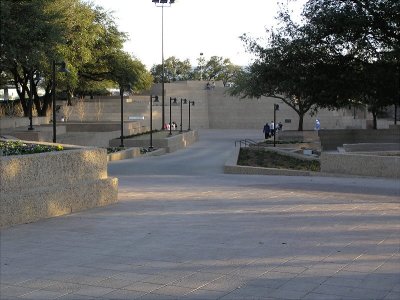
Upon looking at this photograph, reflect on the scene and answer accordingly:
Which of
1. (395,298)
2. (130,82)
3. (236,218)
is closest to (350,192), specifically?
(236,218)

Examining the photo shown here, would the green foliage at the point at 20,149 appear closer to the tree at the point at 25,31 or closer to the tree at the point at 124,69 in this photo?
the tree at the point at 25,31

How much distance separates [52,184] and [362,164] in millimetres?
10053

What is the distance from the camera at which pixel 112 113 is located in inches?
2662

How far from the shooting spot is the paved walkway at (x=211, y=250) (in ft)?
16.6

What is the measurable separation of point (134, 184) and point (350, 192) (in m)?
5.03

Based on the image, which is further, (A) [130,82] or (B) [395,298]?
(A) [130,82]

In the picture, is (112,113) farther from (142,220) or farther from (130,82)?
(142,220)

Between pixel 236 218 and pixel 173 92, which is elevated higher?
pixel 173 92

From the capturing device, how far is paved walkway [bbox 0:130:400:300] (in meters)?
5.05

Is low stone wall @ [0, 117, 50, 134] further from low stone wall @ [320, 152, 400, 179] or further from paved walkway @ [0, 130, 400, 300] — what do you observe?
paved walkway @ [0, 130, 400, 300]

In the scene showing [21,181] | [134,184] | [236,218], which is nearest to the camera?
[21,181]

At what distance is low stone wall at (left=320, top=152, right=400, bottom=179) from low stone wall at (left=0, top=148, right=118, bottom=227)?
8.51 m

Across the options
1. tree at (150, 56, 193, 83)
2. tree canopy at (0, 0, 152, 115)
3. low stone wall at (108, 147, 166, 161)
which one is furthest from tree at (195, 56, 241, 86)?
low stone wall at (108, 147, 166, 161)

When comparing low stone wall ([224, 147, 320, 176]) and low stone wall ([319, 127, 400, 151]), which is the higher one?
low stone wall ([319, 127, 400, 151])
